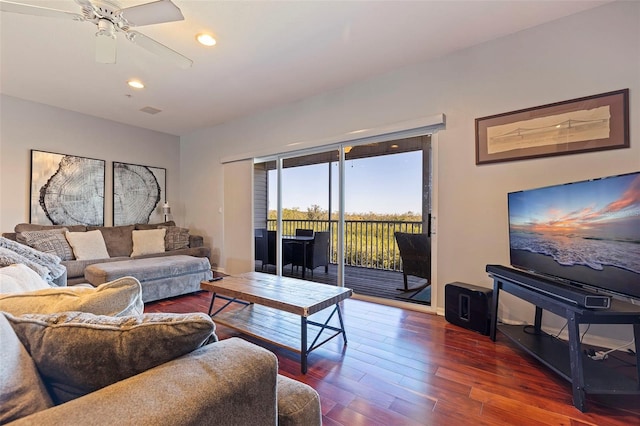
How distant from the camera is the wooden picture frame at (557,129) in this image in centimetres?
215

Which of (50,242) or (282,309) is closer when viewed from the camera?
(282,309)

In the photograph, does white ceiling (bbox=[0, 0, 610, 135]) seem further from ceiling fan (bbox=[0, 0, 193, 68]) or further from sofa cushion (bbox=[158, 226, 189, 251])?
sofa cushion (bbox=[158, 226, 189, 251])

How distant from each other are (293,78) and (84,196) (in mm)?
3769

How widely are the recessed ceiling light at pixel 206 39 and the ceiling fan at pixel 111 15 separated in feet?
1.54

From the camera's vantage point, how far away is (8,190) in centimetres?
380

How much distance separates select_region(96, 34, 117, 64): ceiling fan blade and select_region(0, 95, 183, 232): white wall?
2868mm

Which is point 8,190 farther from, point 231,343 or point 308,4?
point 231,343

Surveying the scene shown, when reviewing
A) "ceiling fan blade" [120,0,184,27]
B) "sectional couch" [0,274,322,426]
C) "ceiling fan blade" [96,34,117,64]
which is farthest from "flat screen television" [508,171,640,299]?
"ceiling fan blade" [96,34,117,64]

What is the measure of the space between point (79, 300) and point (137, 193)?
16.0 feet

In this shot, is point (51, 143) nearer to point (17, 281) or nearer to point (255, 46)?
point (255, 46)

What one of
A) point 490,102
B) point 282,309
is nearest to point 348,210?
point 490,102

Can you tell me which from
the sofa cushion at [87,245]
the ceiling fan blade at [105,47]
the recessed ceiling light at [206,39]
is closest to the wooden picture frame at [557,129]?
the recessed ceiling light at [206,39]

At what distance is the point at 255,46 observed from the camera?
8.75ft

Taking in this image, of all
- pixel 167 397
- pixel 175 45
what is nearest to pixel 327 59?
Answer: pixel 175 45
